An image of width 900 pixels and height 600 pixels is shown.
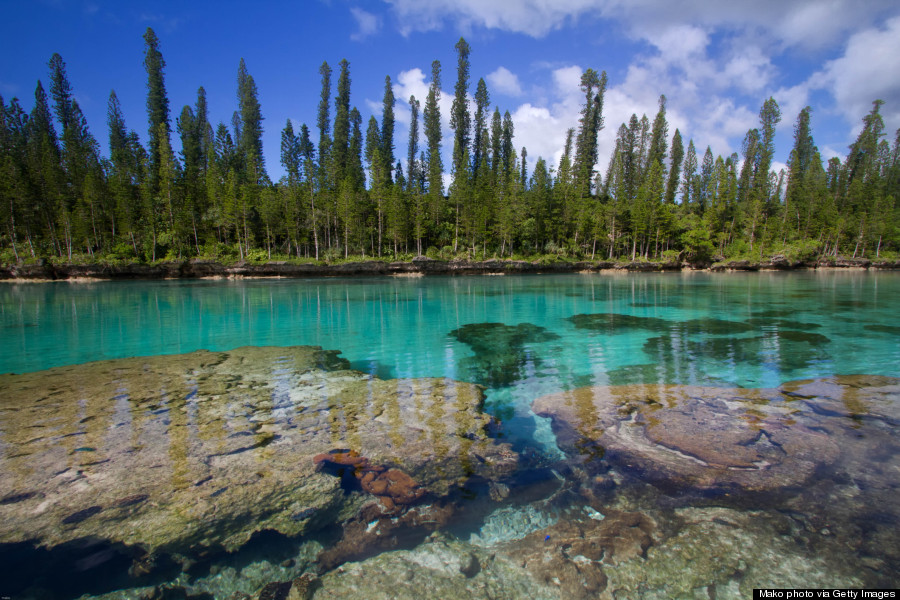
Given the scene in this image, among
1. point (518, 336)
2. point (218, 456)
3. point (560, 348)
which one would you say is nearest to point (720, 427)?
point (560, 348)

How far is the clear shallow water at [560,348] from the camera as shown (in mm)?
3506

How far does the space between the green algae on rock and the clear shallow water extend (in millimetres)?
429

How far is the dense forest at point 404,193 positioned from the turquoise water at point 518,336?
30092 mm

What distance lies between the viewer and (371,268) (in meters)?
51.5

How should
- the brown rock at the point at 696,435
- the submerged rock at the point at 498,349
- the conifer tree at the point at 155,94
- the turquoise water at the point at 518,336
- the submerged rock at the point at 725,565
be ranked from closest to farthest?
the submerged rock at the point at 725,565
the brown rock at the point at 696,435
the submerged rock at the point at 498,349
the turquoise water at the point at 518,336
the conifer tree at the point at 155,94

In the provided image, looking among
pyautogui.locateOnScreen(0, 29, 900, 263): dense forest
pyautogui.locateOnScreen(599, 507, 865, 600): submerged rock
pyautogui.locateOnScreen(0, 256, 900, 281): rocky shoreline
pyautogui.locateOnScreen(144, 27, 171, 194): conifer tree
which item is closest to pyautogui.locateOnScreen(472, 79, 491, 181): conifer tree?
pyautogui.locateOnScreen(0, 29, 900, 263): dense forest

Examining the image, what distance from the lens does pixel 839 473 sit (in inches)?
167

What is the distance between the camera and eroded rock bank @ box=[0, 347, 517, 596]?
3580 millimetres

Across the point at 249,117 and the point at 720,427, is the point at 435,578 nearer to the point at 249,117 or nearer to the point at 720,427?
the point at 720,427

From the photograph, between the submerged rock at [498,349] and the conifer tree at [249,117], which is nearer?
the submerged rock at [498,349]

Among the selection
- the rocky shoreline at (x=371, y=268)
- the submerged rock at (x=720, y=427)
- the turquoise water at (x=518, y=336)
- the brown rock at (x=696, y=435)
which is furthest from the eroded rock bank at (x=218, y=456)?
the rocky shoreline at (x=371, y=268)

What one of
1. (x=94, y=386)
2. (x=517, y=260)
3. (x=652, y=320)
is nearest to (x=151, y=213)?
(x=517, y=260)

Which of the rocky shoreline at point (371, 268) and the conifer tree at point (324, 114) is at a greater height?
the conifer tree at point (324, 114)

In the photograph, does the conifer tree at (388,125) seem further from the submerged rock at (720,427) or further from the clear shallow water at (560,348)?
the submerged rock at (720,427)
